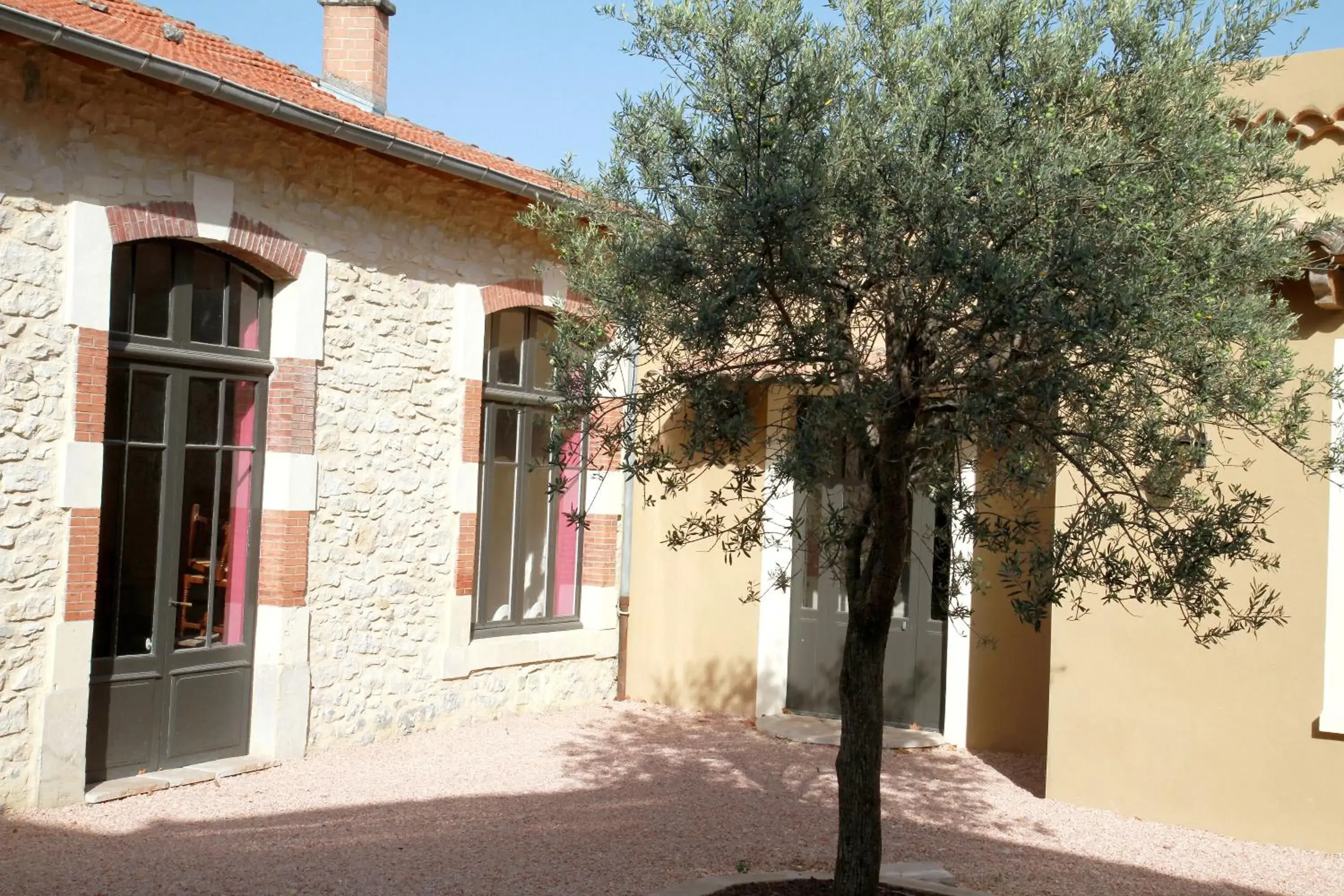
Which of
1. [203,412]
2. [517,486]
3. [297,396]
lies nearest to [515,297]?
[517,486]

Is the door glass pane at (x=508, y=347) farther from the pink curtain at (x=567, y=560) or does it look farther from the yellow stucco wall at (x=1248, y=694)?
the yellow stucco wall at (x=1248, y=694)

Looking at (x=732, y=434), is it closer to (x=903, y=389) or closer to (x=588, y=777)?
(x=903, y=389)

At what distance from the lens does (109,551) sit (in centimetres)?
657

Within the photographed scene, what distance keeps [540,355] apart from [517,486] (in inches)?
39.5

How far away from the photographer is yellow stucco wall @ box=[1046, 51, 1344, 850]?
6.13 metres

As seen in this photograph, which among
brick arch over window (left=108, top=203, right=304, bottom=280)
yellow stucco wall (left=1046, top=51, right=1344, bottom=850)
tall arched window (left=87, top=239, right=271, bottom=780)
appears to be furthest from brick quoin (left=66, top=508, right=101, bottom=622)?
yellow stucco wall (left=1046, top=51, right=1344, bottom=850)

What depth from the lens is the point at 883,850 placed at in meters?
5.87

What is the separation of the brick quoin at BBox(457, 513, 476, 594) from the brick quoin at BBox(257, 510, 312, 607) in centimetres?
132

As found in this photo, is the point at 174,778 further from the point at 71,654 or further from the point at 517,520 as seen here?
the point at 517,520

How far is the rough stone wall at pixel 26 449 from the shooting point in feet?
19.3

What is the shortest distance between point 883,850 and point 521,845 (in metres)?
1.73

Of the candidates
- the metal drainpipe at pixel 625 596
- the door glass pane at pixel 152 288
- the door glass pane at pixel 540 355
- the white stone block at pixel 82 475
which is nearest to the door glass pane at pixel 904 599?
the metal drainpipe at pixel 625 596

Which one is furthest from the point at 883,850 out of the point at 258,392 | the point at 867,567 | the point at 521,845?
the point at 258,392

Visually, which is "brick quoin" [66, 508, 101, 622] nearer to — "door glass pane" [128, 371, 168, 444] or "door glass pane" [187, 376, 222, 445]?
"door glass pane" [128, 371, 168, 444]
